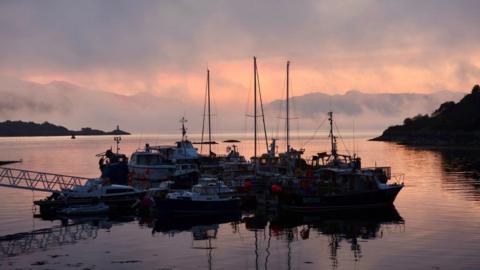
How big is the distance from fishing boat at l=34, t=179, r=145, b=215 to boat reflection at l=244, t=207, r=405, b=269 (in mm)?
10603

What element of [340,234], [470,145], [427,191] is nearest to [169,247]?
[340,234]

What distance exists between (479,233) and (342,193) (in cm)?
1297

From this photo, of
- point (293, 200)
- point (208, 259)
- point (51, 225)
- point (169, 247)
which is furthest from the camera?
point (293, 200)

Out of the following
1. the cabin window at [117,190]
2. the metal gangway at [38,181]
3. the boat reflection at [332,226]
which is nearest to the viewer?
the boat reflection at [332,226]

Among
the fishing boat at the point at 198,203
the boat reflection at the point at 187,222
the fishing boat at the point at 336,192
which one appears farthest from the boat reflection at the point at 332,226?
the fishing boat at the point at 198,203

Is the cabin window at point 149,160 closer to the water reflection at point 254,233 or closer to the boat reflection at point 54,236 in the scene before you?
the water reflection at point 254,233

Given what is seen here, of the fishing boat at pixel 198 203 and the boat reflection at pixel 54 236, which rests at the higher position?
the fishing boat at pixel 198 203

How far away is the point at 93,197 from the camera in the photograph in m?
47.4

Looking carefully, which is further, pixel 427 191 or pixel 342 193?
pixel 427 191

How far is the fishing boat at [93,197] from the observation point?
46.3 metres

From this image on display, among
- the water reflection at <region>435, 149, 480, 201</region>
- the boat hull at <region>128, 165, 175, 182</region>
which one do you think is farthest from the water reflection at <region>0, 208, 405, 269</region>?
the boat hull at <region>128, 165, 175, 182</region>

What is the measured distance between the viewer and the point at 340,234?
37.2 meters

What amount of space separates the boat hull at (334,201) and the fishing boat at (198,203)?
14.9ft

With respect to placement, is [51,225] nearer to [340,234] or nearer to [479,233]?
[340,234]
